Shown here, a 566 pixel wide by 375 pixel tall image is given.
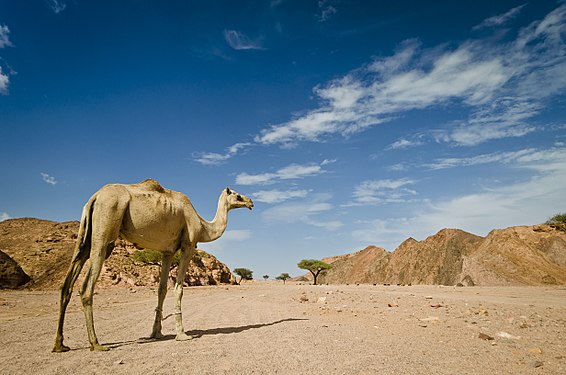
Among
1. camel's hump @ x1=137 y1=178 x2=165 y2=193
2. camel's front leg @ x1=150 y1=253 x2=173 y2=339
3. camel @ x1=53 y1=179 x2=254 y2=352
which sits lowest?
camel's front leg @ x1=150 y1=253 x2=173 y2=339

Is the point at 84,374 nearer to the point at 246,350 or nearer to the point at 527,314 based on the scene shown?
the point at 246,350

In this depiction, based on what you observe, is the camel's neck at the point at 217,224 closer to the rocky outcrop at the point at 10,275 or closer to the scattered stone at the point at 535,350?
the scattered stone at the point at 535,350

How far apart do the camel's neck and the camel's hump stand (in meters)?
1.48

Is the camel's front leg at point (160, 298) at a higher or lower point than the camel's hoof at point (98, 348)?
higher

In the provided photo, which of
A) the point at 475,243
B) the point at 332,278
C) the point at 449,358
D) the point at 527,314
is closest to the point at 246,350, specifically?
the point at 449,358

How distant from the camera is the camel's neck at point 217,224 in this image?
30.1 feet

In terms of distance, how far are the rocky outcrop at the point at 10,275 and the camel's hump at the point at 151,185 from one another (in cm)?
2905

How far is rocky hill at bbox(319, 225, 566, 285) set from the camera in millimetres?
42969

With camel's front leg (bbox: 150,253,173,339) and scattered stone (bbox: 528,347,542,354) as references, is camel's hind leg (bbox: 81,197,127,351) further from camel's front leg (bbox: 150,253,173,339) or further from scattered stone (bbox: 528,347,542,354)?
scattered stone (bbox: 528,347,542,354)

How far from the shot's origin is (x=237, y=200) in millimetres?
10250

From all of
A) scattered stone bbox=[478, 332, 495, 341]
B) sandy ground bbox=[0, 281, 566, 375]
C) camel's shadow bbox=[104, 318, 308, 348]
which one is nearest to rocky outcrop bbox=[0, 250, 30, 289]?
sandy ground bbox=[0, 281, 566, 375]

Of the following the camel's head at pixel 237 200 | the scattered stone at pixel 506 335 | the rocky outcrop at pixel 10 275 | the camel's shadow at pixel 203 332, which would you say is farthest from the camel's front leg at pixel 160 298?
the rocky outcrop at pixel 10 275

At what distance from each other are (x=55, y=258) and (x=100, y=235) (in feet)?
122

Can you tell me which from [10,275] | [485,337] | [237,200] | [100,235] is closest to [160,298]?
[100,235]
